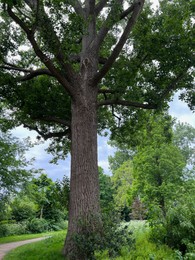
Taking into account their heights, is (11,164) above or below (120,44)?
below

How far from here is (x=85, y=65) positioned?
30.0ft

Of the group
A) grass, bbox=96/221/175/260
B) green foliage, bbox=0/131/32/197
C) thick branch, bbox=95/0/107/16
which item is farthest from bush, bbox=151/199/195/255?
green foliage, bbox=0/131/32/197

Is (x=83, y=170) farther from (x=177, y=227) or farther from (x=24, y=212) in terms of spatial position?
(x=24, y=212)

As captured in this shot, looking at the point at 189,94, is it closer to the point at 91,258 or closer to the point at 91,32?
the point at 91,32

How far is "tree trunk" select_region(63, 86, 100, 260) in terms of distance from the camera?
719 cm

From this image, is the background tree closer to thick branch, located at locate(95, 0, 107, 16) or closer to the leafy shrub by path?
the leafy shrub by path

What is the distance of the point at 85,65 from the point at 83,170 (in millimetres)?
3462

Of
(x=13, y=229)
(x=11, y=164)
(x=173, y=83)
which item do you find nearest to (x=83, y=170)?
(x=173, y=83)

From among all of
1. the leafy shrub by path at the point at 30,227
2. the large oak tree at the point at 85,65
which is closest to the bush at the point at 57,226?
the leafy shrub by path at the point at 30,227

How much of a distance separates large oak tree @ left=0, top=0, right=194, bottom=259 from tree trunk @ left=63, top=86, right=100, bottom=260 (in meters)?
0.03

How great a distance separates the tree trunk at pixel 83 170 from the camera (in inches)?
283

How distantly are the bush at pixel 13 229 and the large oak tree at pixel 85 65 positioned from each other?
999cm

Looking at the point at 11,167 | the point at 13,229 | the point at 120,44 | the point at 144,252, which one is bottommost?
the point at 144,252

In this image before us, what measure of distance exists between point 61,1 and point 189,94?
572 centimetres
